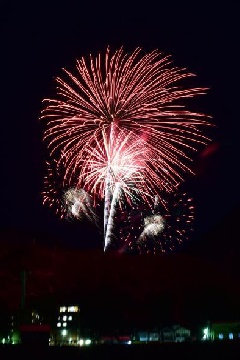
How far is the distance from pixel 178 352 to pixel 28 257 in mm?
38597

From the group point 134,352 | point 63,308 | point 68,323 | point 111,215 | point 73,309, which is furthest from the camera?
point 68,323

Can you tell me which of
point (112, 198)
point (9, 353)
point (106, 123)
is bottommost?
point (9, 353)

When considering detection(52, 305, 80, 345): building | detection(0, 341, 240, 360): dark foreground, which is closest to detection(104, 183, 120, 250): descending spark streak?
detection(0, 341, 240, 360): dark foreground

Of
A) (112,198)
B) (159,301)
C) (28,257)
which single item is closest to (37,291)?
(28,257)

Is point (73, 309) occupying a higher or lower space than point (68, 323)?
higher

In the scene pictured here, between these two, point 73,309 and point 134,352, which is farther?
point 73,309

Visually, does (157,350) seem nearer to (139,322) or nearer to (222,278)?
(139,322)

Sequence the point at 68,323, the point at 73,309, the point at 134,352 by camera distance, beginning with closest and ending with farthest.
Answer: the point at 134,352
the point at 73,309
the point at 68,323

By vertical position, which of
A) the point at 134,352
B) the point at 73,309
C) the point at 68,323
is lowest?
the point at 134,352

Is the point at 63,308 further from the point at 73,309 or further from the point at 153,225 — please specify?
the point at 153,225

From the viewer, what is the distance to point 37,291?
174ft

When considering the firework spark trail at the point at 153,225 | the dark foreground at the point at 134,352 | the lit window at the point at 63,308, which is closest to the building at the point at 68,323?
the lit window at the point at 63,308

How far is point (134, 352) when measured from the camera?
15875 millimetres

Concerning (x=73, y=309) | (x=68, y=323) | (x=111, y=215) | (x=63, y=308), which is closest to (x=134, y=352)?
(x=111, y=215)
